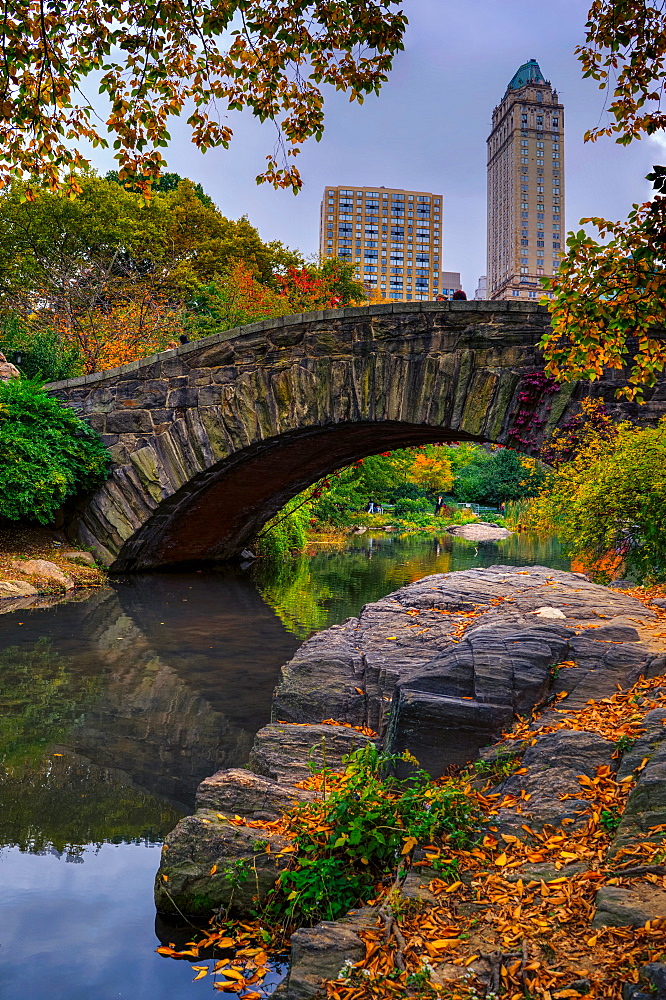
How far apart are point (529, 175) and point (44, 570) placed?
390 ft

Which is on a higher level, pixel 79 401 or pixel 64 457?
pixel 79 401

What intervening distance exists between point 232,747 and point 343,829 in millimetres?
1915

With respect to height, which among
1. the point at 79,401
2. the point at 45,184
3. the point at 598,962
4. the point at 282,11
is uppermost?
the point at 282,11

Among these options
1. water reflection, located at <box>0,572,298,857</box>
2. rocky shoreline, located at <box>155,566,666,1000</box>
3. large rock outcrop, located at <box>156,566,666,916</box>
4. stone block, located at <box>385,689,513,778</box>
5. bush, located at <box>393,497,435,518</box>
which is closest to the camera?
rocky shoreline, located at <box>155,566,666,1000</box>

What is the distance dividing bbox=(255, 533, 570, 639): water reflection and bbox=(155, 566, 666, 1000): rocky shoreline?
3734mm

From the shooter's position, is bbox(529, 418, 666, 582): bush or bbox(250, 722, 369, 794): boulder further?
bbox(529, 418, 666, 582): bush

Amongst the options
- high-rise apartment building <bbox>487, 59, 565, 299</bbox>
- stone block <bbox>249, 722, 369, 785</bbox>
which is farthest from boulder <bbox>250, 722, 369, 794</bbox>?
high-rise apartment building <bbox>487, 59, 565, 299</bbox>

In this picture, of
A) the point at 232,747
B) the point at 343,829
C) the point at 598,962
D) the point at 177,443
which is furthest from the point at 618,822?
the point at 177,443

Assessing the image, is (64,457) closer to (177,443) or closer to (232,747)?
(177,443)

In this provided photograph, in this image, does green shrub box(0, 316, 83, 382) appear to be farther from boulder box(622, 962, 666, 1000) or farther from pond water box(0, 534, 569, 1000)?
boulder box(622, 962, 666, 1000)

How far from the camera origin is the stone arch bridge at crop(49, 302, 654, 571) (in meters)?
9.09

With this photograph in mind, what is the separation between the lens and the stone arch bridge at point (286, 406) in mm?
9094

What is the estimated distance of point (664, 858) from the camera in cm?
232

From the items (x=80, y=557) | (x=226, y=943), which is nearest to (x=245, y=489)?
(x=80, y=557)
